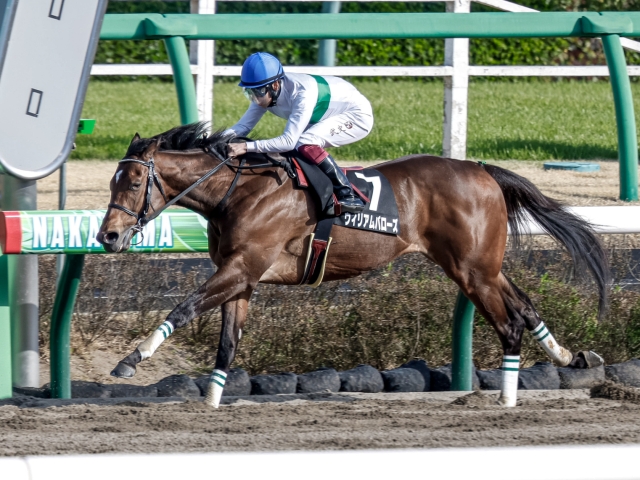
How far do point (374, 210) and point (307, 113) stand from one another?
0.59 m

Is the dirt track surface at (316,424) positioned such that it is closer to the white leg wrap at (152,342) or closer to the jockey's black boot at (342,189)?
the white leg wrap at (152,342)

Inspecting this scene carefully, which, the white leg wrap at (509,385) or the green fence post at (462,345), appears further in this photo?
the green fence post at (462,345)

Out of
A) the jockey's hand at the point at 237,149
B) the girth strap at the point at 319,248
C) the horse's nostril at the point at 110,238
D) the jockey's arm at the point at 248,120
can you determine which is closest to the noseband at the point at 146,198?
the horse's nostril at the point at 110,238

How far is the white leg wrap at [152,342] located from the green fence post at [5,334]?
2.24 ft

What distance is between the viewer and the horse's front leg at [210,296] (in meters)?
4.54

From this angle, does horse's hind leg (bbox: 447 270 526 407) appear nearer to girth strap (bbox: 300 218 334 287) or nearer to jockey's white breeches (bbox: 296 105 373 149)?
girth strap (bbox: 300 218 334 287)

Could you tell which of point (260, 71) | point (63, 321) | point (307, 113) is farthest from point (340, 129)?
point (63, 321)

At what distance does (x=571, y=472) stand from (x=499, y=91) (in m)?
14.4

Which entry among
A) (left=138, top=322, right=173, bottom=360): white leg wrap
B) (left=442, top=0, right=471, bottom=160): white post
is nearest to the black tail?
(left=138, top=322, right=173, bottom=360): white leg wrap

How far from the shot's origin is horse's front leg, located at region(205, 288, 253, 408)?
15.4 ft

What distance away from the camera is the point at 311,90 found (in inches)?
191

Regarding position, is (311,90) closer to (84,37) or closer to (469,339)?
(84,37)

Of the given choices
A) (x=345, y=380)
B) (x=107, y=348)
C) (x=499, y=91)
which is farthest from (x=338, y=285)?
(x=499, y=91)

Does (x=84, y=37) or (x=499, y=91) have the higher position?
(x=499, y=91)
